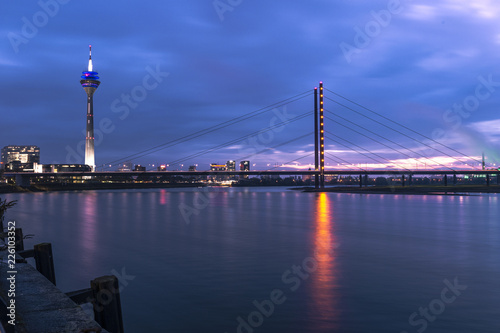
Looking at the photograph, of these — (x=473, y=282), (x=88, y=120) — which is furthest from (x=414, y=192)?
(x=88, y=120)

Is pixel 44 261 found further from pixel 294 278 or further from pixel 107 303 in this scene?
pixel 294 278

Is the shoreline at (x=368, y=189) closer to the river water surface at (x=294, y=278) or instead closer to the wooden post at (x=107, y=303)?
the river water surface at (x=294, y=278)

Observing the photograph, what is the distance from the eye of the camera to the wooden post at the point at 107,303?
6309 mm

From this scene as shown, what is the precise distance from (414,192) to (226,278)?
300 feet

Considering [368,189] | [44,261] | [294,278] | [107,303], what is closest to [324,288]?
[294,278]

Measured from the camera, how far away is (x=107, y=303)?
6320mm

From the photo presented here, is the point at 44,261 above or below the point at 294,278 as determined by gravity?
above

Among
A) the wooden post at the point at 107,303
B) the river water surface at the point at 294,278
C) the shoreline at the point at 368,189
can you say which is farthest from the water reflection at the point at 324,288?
the shoreline at the point at 368,189

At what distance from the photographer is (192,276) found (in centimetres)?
1291

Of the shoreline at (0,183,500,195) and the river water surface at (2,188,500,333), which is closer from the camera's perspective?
the river water surface at (2,188,500,333)

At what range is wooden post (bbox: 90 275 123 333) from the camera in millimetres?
6309

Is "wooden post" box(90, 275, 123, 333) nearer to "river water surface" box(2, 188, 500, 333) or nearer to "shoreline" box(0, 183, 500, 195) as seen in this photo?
"river water surface" box(2, 188, 500, 333)

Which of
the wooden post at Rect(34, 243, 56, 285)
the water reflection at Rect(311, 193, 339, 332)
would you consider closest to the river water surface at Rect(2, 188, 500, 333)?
the water reflection at Rect(311, 193, 339, 332)

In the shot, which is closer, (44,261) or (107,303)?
(107,303)
